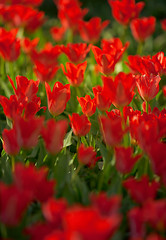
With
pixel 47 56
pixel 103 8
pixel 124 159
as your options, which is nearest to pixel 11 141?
pixel 124 159

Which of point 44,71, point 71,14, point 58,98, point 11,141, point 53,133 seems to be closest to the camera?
point 53,133

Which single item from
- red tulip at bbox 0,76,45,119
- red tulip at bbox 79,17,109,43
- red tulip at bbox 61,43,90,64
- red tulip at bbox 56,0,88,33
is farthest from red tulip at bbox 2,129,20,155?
red tulip at bbox 56,0,88,33

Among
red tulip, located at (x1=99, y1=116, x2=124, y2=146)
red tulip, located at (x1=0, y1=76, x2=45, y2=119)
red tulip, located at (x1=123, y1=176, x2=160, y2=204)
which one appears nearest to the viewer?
red tulip, located at (x1=123, y1=176, x2=160, y2=204)

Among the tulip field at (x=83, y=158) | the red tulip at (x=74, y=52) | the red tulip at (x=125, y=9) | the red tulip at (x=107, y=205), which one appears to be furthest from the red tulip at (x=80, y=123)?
the red tulip at (x=125, y=9)

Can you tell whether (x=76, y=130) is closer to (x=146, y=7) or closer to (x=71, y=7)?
(x=71, y=7)

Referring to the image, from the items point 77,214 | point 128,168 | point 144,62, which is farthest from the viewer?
point 144,62

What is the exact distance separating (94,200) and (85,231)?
0.19 meters

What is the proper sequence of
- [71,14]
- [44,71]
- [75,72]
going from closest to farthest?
[75,72], [44,71], [71,14]

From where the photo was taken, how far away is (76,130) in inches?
64.2

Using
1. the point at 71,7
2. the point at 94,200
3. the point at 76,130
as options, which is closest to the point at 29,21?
the point at 71,7

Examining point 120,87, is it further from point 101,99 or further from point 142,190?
point 142,190

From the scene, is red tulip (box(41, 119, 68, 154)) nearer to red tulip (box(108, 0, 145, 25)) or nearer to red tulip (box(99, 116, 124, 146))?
red tulip (box(99, 116, 124, 146))

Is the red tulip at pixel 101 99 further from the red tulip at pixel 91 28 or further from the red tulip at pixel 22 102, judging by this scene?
the red tulip at pixel 91 28

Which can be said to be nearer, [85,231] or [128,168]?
[85,231]
